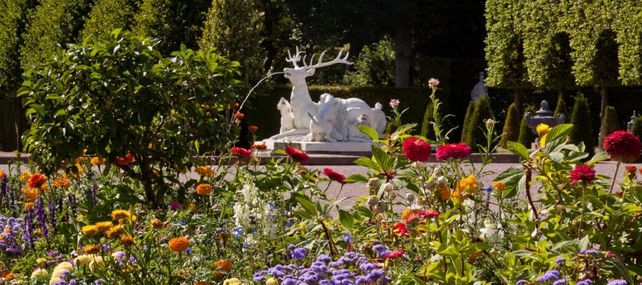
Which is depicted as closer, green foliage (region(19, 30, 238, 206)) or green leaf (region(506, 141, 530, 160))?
green leaf (region(506, 141, 530, 160))

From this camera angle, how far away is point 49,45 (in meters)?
31.2

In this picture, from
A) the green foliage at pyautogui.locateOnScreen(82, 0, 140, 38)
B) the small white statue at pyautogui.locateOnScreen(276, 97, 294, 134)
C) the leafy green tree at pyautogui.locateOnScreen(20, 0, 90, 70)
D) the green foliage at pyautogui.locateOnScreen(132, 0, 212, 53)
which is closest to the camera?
the small white statue at pyautogui.locateOnScreen(276, 97, 294, 134)

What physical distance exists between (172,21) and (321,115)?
9.42 metres

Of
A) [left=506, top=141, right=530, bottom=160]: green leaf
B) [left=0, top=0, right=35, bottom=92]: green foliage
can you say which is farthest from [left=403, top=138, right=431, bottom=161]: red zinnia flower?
[left=0, top=0, right=35, bottom=92]: green foliage

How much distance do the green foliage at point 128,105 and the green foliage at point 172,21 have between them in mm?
21799

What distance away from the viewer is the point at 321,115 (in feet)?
70.6

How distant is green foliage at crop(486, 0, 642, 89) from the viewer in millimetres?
25750

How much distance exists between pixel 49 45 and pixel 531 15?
11698 mm

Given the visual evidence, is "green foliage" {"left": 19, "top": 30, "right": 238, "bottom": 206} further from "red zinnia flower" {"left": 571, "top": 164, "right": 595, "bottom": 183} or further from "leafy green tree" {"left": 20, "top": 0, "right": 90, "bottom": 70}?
"leafy green tree" {"left": 20, "top": 0, "right": 90, "bottom": 70}

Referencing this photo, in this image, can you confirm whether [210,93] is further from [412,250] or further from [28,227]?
[412,250]

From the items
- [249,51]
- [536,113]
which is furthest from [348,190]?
[249,51]

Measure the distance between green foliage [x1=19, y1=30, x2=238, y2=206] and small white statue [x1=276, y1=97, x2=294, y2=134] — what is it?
49.4ft

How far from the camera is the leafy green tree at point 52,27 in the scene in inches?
1242

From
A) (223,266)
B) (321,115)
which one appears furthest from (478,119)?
(223,266)
